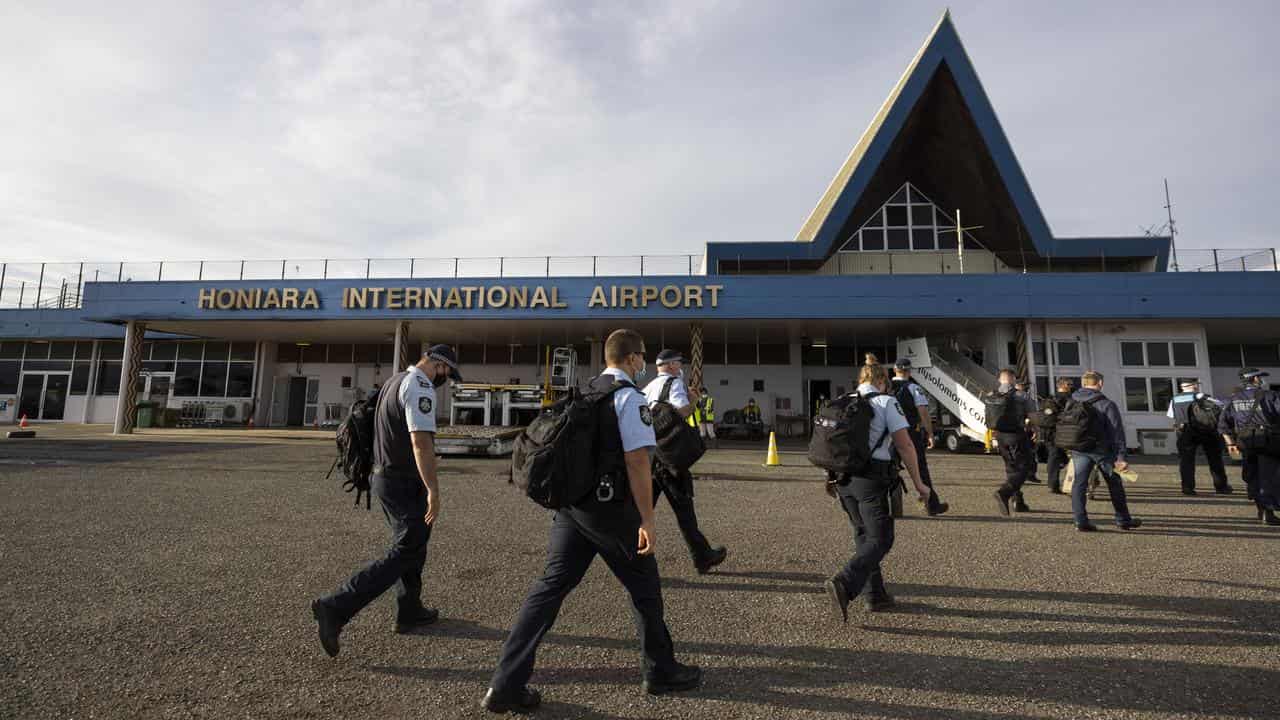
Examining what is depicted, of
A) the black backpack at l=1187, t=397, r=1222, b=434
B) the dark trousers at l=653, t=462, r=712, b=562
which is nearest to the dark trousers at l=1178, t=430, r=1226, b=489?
→ the black backpack at l=1187, t=397, r=1222, b=434

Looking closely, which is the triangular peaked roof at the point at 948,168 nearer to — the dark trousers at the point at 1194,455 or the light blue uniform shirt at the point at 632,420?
the dark trousers at the point at 1194,455

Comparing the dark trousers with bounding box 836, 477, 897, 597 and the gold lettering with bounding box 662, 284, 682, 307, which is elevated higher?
the gold lettering with bounding box 662, 284, 682, 307

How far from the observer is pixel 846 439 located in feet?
12.4

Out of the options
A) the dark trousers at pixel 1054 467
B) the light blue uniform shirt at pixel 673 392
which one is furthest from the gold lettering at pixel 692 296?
the light blue uniform shirt at pixel 673 392

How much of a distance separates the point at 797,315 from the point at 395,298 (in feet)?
41.1

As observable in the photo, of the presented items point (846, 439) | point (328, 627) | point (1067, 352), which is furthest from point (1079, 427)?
point (1067, 352)

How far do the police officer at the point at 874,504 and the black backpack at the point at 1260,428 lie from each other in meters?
5.52

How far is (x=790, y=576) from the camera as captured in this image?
182 inches

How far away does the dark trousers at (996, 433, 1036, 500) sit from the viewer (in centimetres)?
691

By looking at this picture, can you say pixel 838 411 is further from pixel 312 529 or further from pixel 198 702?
pixel 312 529

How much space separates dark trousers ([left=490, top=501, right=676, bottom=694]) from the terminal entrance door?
33081 mm

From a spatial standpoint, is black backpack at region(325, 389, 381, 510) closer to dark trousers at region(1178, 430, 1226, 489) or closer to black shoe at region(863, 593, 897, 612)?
black shoe at region(863, 593, 897, 612)

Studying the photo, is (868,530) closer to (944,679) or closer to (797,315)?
(944,679)

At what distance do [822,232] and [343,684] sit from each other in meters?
19.0
